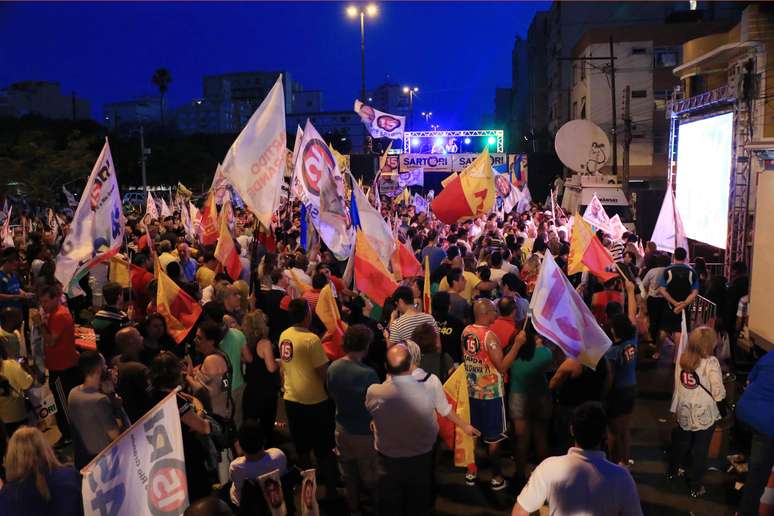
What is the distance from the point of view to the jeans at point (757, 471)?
5152 millimetres

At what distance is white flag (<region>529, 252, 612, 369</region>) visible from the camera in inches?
213

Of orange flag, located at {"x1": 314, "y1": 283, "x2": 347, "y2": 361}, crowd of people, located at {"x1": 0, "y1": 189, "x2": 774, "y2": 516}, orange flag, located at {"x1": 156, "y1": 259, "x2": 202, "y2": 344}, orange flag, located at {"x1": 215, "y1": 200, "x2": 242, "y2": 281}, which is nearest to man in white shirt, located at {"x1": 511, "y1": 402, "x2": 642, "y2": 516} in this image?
crowd of people, located at {"x1": 0, "y1": 189, "x2": 774, "y2": 516}

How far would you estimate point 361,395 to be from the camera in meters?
5.34

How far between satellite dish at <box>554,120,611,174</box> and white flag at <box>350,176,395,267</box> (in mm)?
16629

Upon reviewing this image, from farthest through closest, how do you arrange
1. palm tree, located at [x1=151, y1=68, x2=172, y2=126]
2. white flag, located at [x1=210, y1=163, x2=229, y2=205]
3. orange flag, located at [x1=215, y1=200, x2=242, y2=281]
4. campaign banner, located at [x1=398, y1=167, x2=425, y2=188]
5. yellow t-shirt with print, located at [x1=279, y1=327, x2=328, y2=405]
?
1. palm tree, located at [x1=151, y1=68, x2=172, y2=126]
2. campaign banner, located at [x1=398, y1=167, x2=425, y2=188]
3. orange flag, located at [x1=215, y1=200, x2=242, y2=281]
4. white flag, located at [x1=210, y1=163, x2=229, y2=205]
5. yellow t-shirt with print, located at [x1=279, y1=327, x2=328, y2=405]

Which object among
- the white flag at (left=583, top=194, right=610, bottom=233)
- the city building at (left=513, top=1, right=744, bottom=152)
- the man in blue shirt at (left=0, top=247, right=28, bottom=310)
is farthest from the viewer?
the city building at (left=513, top=1, right=744, bottom=152)

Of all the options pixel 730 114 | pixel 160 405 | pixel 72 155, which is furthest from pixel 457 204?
pixel 72 155

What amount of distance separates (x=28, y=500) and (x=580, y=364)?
4.12 m

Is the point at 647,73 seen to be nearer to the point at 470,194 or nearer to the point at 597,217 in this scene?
the point at 597,217

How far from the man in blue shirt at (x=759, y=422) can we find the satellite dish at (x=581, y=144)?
779 inches

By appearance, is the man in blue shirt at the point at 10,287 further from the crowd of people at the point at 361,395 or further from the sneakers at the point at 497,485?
the sneakers at the point at 497,485

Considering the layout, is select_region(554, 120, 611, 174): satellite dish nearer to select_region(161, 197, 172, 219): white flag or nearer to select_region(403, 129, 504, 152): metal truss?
select_region(403, 129, 504, 152): metal truss

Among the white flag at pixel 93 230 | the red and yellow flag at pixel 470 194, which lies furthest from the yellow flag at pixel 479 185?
the white flag at pixel 93 230

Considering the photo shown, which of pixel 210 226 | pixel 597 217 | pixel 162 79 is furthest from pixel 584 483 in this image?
pixel 162 79
